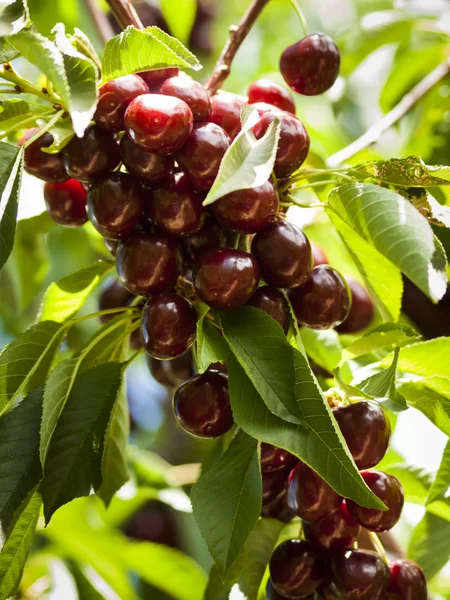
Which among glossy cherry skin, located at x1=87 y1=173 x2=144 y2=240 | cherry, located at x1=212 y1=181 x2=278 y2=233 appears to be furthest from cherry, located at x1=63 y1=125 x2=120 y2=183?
cherry, located at x1=212 y1=181 x2=278 y2=233

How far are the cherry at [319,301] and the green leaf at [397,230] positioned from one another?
11 centimetres

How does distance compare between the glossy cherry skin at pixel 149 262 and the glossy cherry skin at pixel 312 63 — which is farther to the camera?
the glossy cherry skin at pixel 312 63

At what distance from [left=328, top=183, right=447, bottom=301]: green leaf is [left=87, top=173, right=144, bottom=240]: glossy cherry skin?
230mm

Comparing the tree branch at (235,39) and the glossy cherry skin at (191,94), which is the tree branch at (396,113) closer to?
the tree branch at (235,39)

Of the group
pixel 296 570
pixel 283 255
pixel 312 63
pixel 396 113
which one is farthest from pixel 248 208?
pixel 396 113

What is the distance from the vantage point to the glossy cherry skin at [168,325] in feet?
2.85

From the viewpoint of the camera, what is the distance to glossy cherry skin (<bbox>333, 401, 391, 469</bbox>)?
86cm

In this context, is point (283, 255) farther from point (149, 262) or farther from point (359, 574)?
point (359, 574)

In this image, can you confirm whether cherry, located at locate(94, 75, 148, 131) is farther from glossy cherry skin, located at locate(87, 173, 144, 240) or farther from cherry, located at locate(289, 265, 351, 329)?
cherry, located at locate(289, 265, 351, 329)

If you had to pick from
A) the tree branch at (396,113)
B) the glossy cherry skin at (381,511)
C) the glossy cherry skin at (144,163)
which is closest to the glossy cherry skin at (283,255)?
the glossy cherry skin at (144,163)

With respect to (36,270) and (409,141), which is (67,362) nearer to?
(36,270)

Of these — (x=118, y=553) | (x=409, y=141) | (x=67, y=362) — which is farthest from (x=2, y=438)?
(x=409, y=141)

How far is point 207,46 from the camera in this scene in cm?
223

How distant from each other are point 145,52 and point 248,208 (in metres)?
0.20
